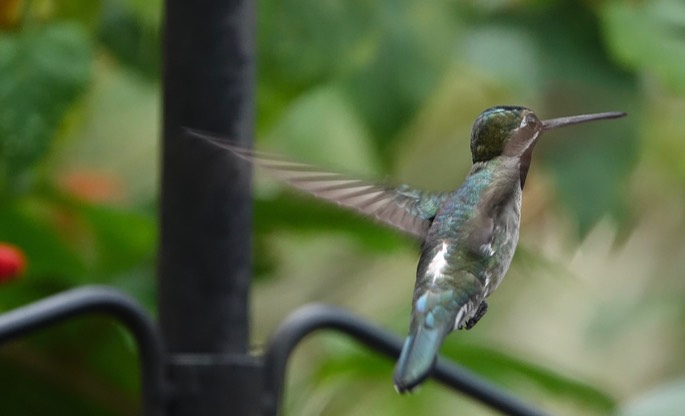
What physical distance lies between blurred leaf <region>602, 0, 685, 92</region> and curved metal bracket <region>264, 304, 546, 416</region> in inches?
8.5

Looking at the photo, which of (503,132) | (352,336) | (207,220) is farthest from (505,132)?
(352,336)

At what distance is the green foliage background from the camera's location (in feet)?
2.79

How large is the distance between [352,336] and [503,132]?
1.32 ft

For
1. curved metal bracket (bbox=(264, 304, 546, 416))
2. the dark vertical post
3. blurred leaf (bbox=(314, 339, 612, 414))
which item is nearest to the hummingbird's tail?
the dark vertical post

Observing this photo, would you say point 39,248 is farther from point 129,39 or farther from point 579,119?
point 579,119

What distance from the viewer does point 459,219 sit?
1.32 feet

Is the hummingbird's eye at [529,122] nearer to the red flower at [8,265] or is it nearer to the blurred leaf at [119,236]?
the red flower at [8,265]

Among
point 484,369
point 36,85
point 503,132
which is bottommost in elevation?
point 484,369

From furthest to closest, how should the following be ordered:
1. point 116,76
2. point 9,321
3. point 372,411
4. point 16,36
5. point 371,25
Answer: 1. point 116,76
2. point 372,411
3. point 371,25
4. point 16,36
5. point 9,321

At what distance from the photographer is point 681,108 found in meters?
1.21

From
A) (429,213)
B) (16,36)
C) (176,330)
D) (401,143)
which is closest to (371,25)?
(401,143)

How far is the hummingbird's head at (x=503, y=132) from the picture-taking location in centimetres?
35

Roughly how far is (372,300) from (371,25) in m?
0.63

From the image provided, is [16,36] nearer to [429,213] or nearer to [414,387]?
[429,213]
